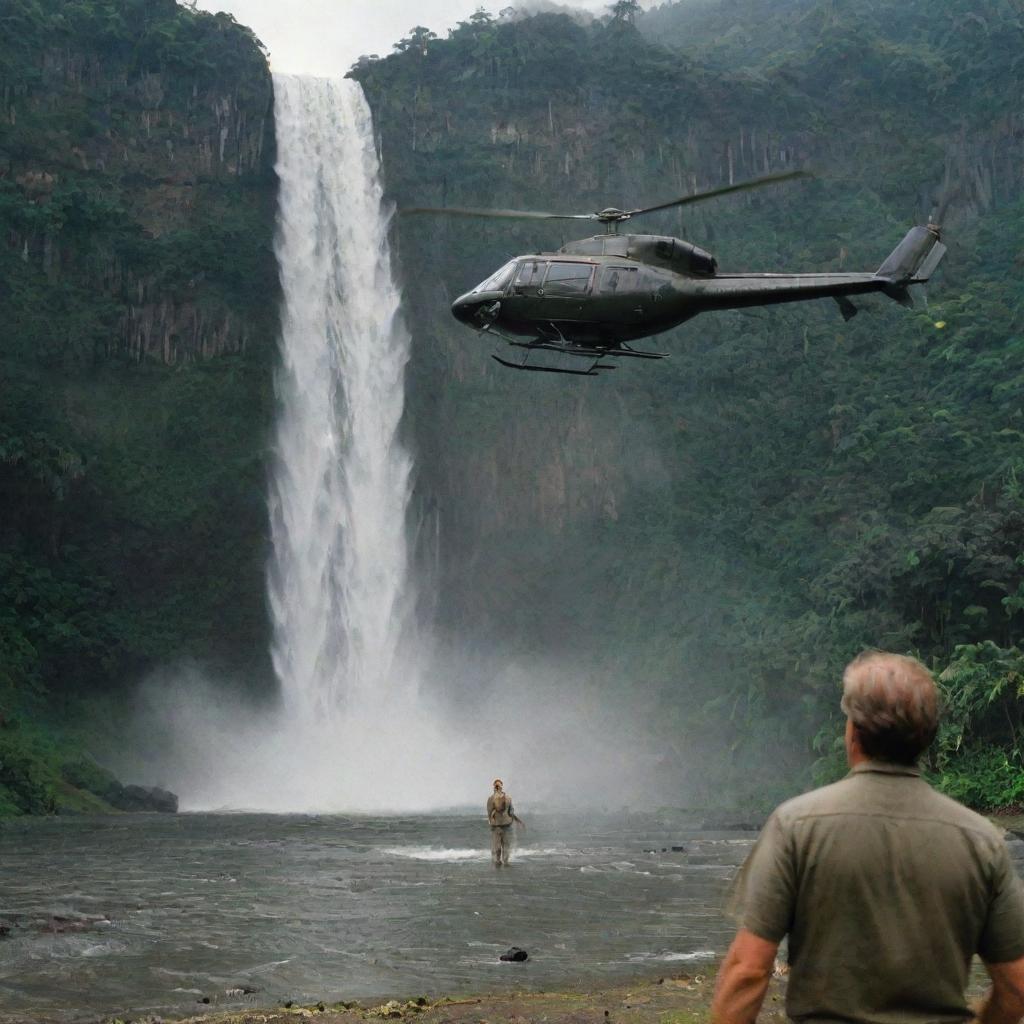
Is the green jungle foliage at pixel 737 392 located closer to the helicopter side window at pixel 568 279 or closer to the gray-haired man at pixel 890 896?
the helicopter side window at pixel 568 279

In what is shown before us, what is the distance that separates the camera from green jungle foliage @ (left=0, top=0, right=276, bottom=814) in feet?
156

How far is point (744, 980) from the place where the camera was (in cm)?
313

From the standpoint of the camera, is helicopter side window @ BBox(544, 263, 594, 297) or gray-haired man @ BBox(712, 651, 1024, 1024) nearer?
gray-haired man @ BBox(712, 651, 1024, 1024)

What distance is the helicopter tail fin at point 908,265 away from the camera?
50.5 feet

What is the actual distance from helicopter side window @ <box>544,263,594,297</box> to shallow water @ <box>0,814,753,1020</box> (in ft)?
22.4

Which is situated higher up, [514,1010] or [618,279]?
[618,279]

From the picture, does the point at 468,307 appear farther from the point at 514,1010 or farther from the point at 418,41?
the point at 418,41

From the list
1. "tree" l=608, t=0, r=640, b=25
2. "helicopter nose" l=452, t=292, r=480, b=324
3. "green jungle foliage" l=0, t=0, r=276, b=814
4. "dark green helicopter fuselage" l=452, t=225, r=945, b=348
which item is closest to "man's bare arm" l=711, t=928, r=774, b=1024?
"dark green helicopter fuselage" l=452, t=225, r=945, b=348

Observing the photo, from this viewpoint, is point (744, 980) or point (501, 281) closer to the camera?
point (744, 980)

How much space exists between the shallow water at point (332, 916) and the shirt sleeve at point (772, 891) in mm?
7376

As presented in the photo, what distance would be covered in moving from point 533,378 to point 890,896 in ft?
182

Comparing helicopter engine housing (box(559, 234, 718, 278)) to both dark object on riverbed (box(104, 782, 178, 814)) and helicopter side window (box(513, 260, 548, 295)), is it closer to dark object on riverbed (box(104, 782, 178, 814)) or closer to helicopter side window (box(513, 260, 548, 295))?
helicopter side window (box(513, 260, 548, 295))

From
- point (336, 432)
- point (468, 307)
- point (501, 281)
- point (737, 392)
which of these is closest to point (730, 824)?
point (468, 307)

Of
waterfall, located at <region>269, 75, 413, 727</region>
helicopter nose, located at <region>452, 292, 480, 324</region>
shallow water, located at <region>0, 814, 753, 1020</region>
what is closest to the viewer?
shallow water, located at <region>0, 814, 753, 1020</region>
